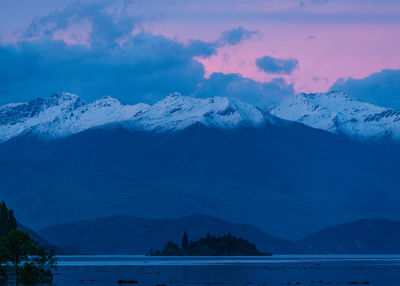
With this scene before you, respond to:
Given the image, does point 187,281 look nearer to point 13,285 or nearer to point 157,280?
point 157,280

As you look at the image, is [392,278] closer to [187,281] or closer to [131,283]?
[187,281]

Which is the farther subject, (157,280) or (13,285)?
(157,280)

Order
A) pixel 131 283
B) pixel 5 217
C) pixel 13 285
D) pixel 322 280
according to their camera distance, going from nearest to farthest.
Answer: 1. pixel 13 285
2. pixel 131 283
3. pixel 322 280
4. pixel 5 217

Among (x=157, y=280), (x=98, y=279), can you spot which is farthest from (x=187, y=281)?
(x=98, y=279)

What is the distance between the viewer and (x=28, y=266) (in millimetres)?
113188

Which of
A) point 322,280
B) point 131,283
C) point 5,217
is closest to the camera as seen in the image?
point 131,283

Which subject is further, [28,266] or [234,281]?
[234,281]

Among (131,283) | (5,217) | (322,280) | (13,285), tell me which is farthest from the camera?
(5,217)

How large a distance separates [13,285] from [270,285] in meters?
32.4

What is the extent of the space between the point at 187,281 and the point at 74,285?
17190 millimetres

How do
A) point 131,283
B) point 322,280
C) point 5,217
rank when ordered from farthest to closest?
point 5,217 < point 322,280 < point 131,283

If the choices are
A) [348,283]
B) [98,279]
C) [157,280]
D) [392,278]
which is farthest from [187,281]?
[392,278]

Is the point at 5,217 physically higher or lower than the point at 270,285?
higher

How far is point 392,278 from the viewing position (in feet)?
427
